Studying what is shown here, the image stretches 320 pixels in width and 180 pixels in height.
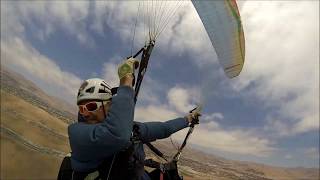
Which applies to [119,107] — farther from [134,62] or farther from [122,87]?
[134,62]

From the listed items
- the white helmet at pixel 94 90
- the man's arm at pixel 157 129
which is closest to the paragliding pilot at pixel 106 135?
the white helmet at pixel 94 90

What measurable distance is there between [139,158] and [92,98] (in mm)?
987

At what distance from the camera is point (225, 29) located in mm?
6812

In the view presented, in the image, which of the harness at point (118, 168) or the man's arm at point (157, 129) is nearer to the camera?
the harness at point (118, 168)

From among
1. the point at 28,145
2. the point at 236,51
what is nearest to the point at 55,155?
the point at 28,145

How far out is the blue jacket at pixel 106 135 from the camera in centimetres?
430

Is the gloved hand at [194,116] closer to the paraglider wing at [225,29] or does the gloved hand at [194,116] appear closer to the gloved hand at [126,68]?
the paraglider wing at [225,29]

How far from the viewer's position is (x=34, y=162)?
58031mm

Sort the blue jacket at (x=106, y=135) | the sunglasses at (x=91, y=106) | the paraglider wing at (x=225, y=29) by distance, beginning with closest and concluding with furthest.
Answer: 1. the blue jacket at (x=106, y=135)
2. the sunglasses at (x=91, y=106)
3. the paraglider wing at (x=225, y=29)

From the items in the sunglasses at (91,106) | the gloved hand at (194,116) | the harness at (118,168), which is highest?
the gloved hand at (194,116)

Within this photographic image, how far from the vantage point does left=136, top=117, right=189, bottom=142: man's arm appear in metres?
5.60

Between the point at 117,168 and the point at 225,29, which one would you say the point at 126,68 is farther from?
the point at 225,29

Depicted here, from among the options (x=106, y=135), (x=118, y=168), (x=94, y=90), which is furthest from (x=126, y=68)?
(x=118, y=168)

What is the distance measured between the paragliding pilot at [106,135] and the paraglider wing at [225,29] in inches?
75.3
